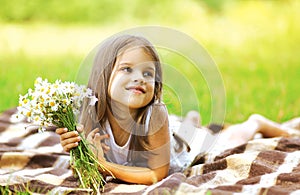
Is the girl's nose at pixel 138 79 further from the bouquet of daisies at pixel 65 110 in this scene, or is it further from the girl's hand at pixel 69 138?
the girl's hand at pixel 69 138

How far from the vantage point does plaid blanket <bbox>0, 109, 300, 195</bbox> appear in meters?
1.88

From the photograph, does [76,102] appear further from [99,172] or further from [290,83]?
[290,83]

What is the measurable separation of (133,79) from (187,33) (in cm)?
366

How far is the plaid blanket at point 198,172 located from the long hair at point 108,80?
20cm

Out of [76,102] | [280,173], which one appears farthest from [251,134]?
[76,102]

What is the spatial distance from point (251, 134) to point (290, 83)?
1.97 m

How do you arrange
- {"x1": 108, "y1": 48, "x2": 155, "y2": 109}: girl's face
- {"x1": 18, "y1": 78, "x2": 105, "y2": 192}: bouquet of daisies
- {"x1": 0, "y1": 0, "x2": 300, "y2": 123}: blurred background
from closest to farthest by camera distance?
{"x1": 18, "y1": 78, "x2": 105, "y2": 192}: bouquet of daisies, {"x1": 108, "y1": 48, "x2": 155, "y2": 109}: girl's face, {"x1": 0, "y1": 0, "x2": 300, "y2": 123}: blurred background

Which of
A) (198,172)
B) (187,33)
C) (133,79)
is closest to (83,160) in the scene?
(133,79)

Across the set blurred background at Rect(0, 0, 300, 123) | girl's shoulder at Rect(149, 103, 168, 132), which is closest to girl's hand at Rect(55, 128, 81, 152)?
girl's shoulder at Rect(149, 103, 168, 132)

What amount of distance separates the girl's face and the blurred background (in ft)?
6.99

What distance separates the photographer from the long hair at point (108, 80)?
200 centimetres

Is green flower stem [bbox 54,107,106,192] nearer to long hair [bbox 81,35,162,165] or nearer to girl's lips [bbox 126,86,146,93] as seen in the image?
long hair [bbox 81,35,162,165]

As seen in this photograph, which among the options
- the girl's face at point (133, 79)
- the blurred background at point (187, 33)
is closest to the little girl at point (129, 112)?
the girl's face at point (133, 79)

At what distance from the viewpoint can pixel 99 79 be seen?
2.01 meters
